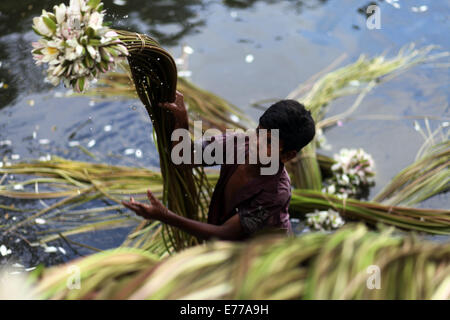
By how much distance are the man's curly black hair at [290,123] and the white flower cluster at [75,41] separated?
1.38 feet

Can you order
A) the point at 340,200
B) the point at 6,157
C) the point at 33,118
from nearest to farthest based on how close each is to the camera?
the point at 340,200, the point at 6,157, the point at 33,118

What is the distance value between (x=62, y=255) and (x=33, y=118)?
1.10 meters

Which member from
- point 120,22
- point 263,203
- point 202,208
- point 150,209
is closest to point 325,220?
point 202,208

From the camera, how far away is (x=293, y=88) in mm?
3658

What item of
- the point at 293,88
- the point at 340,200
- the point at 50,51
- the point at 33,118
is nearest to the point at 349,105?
the point at 293,88

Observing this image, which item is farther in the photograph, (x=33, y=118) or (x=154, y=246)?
(x=33, y=118)

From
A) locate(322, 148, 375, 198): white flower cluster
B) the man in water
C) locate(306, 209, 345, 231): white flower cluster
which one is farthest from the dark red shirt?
locate(322, 148, 375, 198): white flower cluster

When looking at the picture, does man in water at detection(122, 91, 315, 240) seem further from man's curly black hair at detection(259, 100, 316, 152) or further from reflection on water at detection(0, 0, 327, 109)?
reflection on water at detection(0, 0, 327, 109)

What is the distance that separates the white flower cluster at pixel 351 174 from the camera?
294 centimetres

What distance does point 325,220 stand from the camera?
2.69 meters

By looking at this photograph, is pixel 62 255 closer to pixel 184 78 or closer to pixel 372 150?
pixel 184 78

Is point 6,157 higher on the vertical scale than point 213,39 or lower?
lower

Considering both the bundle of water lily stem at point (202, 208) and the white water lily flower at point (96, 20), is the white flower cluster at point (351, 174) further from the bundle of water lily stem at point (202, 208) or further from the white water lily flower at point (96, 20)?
the white water lily flower at point (96, 20)

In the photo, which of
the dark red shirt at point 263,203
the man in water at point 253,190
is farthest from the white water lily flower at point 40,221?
the dark red shirt at point 263,203
